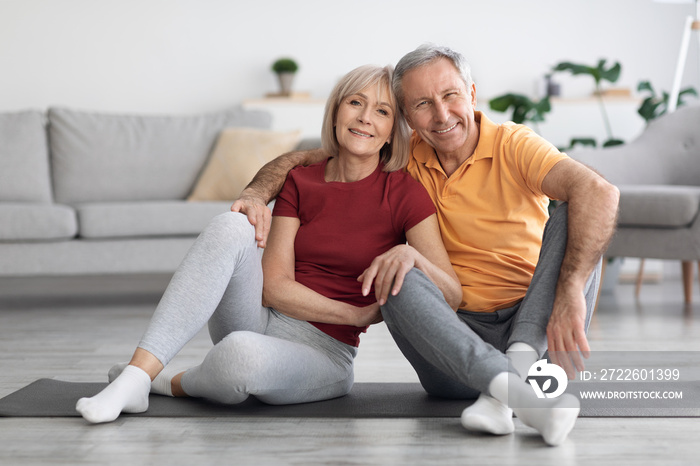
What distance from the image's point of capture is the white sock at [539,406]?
4.36 feet

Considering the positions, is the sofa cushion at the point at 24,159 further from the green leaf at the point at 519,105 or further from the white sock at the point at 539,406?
the white sock at the point at 539,406

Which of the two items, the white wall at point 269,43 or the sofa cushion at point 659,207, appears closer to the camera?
the sofa cushion at point 659,207

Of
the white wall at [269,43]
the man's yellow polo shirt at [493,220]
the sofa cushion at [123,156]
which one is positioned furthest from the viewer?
the white wall at [269,43]

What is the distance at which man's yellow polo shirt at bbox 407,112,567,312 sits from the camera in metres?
1.71

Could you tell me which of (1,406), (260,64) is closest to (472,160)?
(1,406)

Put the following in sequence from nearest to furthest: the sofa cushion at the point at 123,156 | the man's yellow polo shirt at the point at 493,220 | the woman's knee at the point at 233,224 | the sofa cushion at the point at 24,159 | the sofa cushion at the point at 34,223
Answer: the woman's knee at the point at 233,224 < the man's yellow polo shirt at the point at 493,220 < the sofa cushion at the point at 34,223 < the sofa cushion at the point at 24,159 < the sofa cushion at the point at 123,156

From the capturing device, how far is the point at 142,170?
3984 millimetres

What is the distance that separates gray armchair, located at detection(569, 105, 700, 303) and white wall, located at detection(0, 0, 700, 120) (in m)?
1.24

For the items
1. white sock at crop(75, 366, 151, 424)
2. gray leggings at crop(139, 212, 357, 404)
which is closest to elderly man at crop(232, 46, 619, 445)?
gray leggings at crop(139, 212, 357, 404)

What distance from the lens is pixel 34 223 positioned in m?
3.37

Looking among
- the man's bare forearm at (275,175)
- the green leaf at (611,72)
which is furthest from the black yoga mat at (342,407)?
the green leaf at (611,72)

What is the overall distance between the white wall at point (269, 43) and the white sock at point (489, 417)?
3.79 metres

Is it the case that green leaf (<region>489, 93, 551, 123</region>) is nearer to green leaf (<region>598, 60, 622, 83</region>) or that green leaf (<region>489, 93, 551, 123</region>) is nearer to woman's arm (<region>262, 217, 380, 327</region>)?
green leaf (<region>598, 60, 622, 83</region>)

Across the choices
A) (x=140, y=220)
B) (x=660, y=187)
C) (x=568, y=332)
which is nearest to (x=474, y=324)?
(x=568, y=332)
